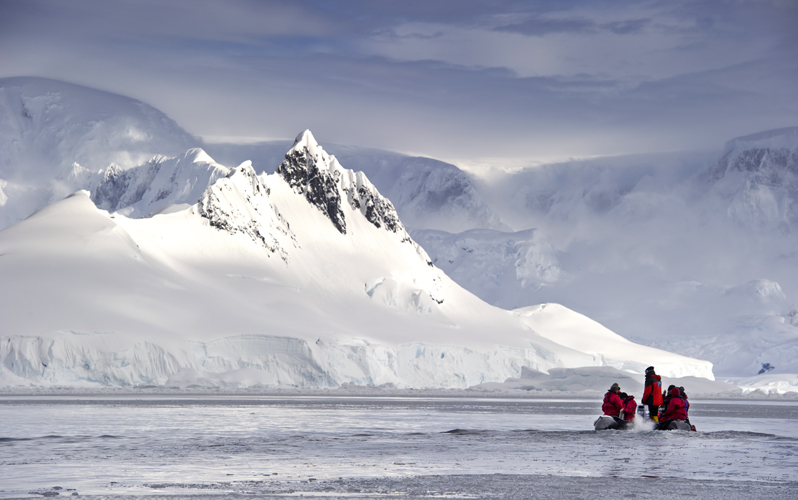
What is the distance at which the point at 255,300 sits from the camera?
117 metres

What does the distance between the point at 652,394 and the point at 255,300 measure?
Result: 8813 centimetres

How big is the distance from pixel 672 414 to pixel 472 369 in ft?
286

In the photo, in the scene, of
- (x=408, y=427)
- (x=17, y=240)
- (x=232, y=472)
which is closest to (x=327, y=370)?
(x=17, y=240)

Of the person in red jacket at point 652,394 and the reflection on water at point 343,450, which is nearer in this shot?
the reflection on water at point 343,450

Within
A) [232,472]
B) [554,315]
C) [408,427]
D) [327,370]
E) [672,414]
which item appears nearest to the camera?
[232,472]

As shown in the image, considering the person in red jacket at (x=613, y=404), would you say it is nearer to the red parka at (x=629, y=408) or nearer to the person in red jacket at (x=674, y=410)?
the red parka at (x=629, y=408)

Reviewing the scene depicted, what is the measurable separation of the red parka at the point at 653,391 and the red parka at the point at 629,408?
46cm

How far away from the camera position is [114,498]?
1630 centimetres

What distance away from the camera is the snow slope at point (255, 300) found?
82.5 meters

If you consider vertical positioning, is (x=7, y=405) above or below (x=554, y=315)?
below

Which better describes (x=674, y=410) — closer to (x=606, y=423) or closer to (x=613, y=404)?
(x=613, y=404)

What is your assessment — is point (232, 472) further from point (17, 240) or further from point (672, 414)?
point (17, 240)

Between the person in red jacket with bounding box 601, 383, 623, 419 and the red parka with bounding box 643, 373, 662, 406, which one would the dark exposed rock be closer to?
the person in red jacket with bounding box 601, 383, 623, 419

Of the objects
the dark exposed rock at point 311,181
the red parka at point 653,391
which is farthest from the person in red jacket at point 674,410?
the dark exposed rock at point 311,181
